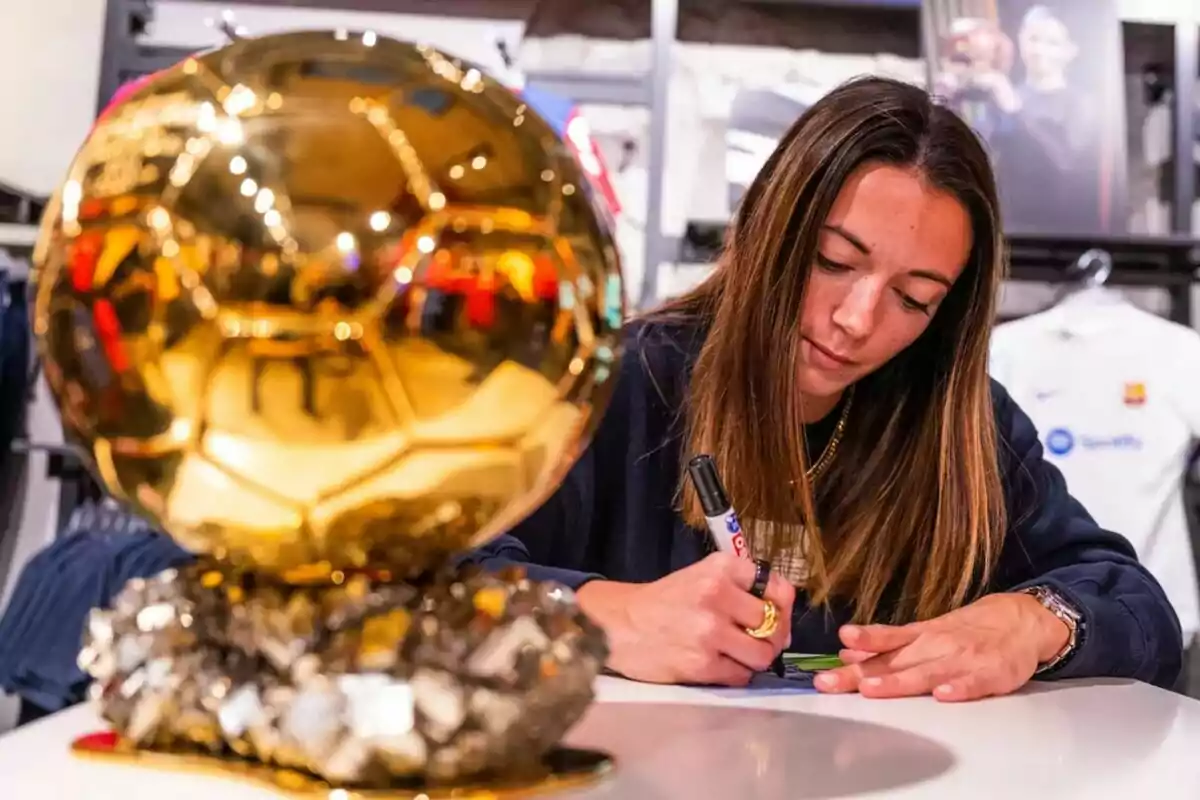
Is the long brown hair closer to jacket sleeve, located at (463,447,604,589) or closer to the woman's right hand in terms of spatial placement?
jacket sleeve, located at (463,447,604,589)

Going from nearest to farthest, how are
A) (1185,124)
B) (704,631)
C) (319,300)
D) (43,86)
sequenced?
(319,300), (704,631), (43,86), (1185,124)

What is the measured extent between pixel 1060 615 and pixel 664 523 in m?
0.31

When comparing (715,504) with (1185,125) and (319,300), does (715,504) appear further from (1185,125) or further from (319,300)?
(1185,125)

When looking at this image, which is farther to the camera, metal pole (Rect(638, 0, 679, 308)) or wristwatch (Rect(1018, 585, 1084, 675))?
metal pole (Rect(638, 0, 679, 308))

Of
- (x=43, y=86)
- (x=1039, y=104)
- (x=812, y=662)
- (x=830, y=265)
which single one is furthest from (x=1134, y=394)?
(x=43, y=86)

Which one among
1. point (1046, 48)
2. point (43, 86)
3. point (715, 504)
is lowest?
point (715, 504)

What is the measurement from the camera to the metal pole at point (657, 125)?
1.85 metres

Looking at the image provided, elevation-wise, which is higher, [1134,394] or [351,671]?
[1134,394]

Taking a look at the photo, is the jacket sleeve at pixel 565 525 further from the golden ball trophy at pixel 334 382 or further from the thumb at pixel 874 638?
the golden ball trophy at pixel 334 382

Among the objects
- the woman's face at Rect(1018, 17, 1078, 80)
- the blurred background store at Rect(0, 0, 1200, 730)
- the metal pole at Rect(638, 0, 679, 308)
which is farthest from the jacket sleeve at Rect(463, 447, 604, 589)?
the woman's face at Rect(1018, 17, 1078, 80)

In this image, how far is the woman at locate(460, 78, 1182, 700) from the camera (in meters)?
0.80

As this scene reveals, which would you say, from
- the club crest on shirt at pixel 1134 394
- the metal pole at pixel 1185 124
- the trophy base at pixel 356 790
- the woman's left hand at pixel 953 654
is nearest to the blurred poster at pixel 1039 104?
the metal pole at pixel 1185 124

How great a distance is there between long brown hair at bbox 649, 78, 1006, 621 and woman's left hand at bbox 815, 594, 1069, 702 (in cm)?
17

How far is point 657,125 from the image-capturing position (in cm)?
186
